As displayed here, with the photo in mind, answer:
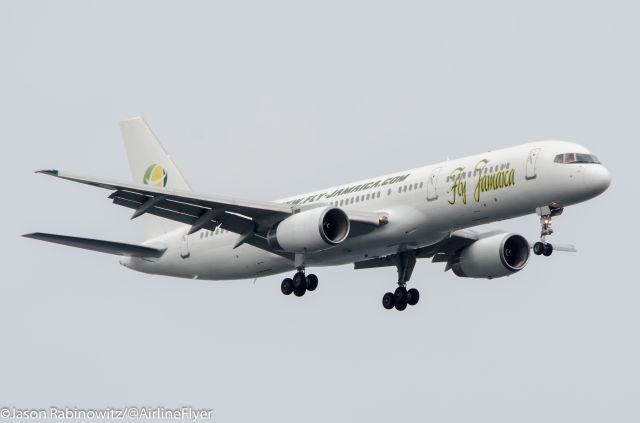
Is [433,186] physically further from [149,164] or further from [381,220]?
[149,164]

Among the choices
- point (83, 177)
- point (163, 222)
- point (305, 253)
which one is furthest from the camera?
point (163, 222)

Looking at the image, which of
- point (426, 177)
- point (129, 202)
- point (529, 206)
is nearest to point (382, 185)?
point (426, 177)

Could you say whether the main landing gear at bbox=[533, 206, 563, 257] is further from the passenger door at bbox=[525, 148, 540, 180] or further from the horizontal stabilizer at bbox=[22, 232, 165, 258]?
the horizontal stabilizer at bbox=[22, 232, 165, 258]

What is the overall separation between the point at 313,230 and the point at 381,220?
2661mm

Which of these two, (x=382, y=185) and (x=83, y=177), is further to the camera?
(x=382, y=185)

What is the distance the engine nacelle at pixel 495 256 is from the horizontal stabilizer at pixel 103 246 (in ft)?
41.0

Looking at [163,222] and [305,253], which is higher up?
[163,222]

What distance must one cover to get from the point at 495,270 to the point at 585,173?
28.8 ft

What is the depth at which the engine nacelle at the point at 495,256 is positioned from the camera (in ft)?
181

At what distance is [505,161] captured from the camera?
48938 mm

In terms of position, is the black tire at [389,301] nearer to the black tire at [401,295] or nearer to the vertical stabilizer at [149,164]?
the black tire at [401,295]

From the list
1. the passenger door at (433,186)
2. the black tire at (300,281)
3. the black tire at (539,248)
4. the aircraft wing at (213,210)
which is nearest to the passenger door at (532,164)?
the black tire at (539,248)

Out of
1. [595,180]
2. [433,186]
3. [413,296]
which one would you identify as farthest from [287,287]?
[595,180]

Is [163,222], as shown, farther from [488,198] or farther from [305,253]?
[488,198]
